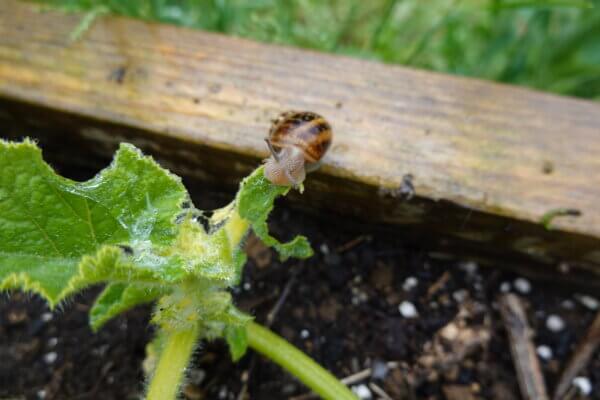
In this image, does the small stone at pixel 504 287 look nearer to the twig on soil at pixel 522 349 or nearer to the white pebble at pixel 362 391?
the twig on soil at pixel 522 349

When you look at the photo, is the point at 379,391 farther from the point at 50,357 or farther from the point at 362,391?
the point at 50,357

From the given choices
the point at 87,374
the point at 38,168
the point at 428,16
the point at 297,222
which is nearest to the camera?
the point at 38,168

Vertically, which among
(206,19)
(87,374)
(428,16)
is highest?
(428,16)

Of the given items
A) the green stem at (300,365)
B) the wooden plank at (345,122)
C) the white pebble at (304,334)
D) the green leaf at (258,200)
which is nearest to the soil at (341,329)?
the white pebble at (304,334)

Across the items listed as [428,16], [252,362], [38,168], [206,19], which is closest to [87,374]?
[252,362]

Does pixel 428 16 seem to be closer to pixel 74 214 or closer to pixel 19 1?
pixel 19 1

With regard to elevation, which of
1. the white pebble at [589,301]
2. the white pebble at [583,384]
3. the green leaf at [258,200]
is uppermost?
the white pebble at [589,301]
